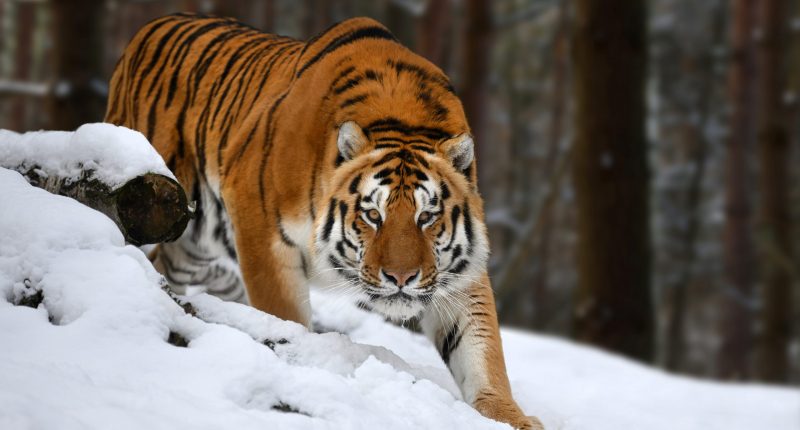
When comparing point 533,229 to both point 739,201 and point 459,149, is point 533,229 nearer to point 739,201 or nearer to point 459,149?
point 739,201

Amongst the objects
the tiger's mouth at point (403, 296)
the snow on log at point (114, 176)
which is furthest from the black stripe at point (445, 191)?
the snow on log at point (114, 176)

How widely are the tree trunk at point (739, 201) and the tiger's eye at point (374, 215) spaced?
1107 centimetres

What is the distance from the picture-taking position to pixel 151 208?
10.7 ft

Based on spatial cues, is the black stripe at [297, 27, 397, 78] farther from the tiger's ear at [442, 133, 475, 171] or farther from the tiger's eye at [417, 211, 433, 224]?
the tiger's eye at [417, 211, 433, 224]

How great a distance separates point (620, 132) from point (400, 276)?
15.5 feet

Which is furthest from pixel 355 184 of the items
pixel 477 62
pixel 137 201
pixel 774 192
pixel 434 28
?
pixel 774 192

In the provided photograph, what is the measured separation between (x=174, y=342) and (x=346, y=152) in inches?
50.1

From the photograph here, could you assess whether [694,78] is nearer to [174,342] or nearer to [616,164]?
[616,164]

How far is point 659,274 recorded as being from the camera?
71.3 ft

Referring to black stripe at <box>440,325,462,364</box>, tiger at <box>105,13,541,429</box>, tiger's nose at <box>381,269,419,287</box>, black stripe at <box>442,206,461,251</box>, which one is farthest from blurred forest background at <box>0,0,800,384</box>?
tiger's nose at <box>381,269,419,287</box>

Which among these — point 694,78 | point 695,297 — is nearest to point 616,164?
point 694,78

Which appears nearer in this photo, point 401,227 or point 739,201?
point 401,227

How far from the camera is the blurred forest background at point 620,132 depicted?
781cm

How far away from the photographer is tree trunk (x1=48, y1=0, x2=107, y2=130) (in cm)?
864
